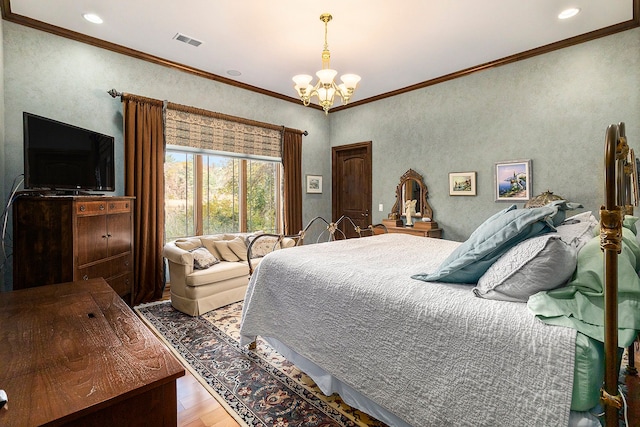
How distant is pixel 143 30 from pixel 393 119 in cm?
361

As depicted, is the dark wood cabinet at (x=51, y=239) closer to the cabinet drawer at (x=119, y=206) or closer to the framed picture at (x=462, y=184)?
the cabinet drawer at (x=119, y=206)

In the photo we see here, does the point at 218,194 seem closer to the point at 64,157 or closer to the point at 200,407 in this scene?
the point at 64,157

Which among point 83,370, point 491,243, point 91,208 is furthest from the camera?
point 91,208

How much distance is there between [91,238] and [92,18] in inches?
85.1

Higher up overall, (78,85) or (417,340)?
(78,85)

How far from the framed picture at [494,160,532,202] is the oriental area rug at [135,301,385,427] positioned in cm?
333

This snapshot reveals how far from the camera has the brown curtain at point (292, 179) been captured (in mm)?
5332

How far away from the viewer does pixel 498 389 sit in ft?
3.77

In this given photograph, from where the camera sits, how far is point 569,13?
2969 mm

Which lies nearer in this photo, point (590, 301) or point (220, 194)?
point (590, 301)

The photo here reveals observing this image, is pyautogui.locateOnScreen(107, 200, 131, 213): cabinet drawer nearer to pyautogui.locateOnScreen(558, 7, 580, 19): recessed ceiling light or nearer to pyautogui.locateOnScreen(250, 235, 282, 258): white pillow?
pyautogui.locateOnScreen(250, 235, 282, 258): white pillow

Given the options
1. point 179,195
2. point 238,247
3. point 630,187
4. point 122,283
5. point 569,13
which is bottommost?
point 122,283

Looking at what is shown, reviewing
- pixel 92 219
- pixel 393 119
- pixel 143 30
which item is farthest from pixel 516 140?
pixel 92 219

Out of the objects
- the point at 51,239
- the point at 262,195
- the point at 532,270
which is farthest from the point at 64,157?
the point at 532,270
